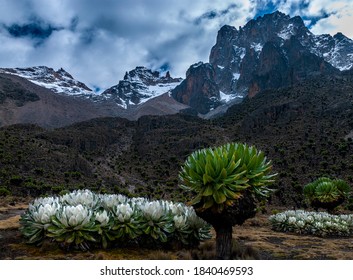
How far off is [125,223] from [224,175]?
6.59 ft

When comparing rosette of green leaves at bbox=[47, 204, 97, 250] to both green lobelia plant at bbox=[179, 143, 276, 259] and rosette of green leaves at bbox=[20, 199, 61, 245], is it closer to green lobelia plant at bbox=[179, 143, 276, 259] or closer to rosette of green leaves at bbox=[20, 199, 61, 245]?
rosette of green leaves at bbox=[20, 199, 61, 245]

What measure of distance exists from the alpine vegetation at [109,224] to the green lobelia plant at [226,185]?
808 millimetres

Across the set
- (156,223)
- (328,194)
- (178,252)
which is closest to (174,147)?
(328,194)

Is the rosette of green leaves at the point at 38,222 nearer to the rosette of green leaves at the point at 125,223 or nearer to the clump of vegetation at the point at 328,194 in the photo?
the rosette of green leaves at the point at 125,223

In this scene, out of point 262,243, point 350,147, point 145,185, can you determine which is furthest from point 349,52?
point 262,243

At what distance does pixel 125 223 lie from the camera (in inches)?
234

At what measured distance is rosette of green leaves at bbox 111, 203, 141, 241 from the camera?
5.91m

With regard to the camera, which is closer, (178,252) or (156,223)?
(178,252)

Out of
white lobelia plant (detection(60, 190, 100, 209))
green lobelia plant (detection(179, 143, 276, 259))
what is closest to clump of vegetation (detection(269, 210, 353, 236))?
green lobelia plant (detection(179, 143, 276, 259))

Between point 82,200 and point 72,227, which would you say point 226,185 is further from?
point 82,200

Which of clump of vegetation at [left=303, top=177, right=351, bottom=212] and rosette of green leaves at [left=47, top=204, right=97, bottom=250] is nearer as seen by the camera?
rosette of green leaves at [left=47, top=204, right=97, bottom=250]

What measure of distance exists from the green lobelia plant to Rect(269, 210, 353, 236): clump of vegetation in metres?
5.18

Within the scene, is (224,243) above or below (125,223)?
Result: below

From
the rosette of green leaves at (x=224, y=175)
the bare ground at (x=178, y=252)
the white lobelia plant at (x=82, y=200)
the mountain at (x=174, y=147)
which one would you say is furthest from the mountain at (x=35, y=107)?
the rosette of green leaves at (x=224, y=175)
